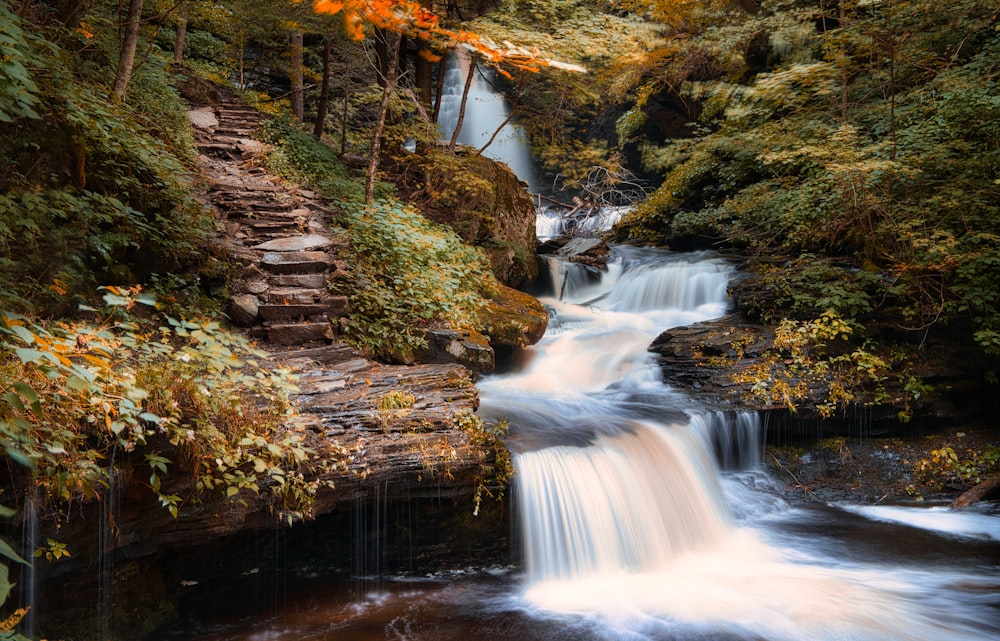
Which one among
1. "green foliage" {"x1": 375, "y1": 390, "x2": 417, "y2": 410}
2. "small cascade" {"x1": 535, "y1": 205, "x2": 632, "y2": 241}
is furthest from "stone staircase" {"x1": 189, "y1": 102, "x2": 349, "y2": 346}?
"small cascade" {"x1": 535, "y1": 205, "x2": 632, "y2": 241}

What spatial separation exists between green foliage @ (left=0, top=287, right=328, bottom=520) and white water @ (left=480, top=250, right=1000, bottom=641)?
2.35 meters

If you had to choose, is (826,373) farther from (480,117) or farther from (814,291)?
(480,117)

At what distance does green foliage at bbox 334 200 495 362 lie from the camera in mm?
6828

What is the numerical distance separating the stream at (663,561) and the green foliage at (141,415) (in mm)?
1226

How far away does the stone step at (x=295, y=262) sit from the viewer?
22.9ft

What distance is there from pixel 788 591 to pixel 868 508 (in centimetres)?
250

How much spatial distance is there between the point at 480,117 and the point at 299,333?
51.8 feet

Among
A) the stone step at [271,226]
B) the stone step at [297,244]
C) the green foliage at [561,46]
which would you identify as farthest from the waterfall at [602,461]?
the green foliage at [561,46]

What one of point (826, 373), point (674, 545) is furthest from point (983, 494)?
point (674, 545)

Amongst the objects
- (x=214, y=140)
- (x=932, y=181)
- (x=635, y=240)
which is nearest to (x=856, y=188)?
(x=932, y=181)

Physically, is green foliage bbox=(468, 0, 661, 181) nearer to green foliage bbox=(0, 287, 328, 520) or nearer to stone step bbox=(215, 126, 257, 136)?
stone step bbox=(215, 126, 257, 136)

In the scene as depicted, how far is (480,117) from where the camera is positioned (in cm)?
2025

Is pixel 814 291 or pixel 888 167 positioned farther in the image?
pixel 814 291

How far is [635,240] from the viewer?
15.3 meters
